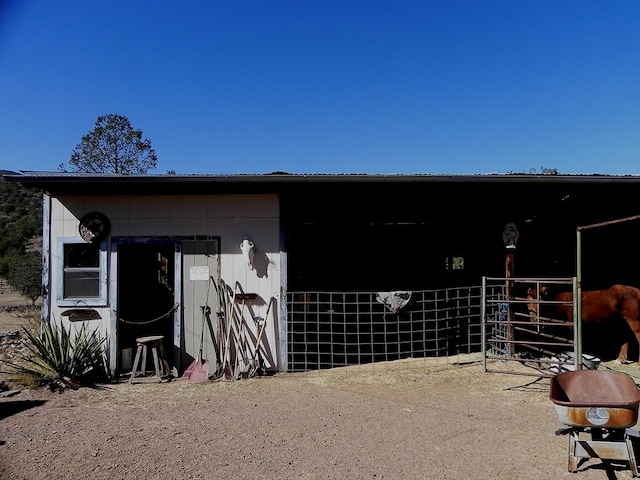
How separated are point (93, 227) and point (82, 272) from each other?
0.79 m

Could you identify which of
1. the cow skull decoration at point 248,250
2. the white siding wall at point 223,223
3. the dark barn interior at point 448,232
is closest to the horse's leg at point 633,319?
the dark barn interior at point 448,232

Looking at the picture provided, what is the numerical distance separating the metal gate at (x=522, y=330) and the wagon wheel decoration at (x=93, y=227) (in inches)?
244

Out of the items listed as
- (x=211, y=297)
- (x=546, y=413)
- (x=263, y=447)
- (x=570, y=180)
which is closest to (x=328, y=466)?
(x=263, y=447)

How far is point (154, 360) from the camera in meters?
7.04

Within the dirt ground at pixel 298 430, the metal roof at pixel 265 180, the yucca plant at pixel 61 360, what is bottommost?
the dirt ground at pixel 298 430

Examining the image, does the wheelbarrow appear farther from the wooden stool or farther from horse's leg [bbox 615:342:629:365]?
the wooden stool

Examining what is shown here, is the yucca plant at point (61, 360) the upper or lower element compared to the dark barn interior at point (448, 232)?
lower

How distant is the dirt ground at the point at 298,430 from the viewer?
3945mm

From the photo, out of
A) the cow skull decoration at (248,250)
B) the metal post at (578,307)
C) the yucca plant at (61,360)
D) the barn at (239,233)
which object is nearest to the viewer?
the metal post at (578,307)

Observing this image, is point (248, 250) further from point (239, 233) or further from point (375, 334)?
point (375, 334)

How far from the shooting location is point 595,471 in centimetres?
387

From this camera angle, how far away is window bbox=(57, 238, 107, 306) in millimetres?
7348

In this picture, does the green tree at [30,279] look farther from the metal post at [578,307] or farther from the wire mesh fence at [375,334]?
the metal post at [578,307]

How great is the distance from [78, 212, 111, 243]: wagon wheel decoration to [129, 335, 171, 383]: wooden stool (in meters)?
1.83
